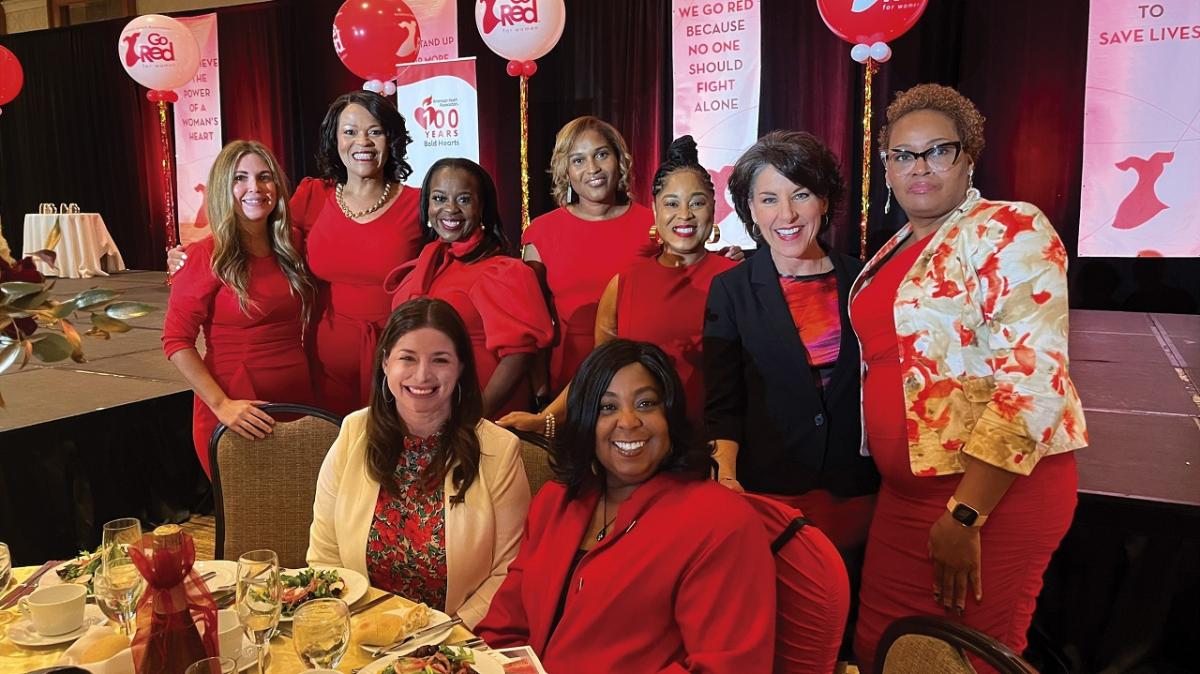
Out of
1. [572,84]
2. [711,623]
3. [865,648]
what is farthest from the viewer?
[572,84]

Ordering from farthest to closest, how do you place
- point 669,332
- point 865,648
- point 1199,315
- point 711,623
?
point 1199,315 < point 669,332 < point 865,648 < point 711,623

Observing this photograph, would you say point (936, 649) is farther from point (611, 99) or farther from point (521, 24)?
point (611, 99)

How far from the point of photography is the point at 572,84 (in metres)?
8.18

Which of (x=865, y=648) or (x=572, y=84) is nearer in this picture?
(x=865, y=648)

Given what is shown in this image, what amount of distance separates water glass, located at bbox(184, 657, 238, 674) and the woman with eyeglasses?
50.6 inches

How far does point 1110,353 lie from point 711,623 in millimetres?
3932

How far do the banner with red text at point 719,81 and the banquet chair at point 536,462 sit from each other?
5.21 metres

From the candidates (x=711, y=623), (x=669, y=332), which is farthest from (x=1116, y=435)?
(x=711, y=623)

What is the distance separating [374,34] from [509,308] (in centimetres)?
356

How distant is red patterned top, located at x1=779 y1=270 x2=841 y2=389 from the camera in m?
1.96

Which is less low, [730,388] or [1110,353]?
[730,388]

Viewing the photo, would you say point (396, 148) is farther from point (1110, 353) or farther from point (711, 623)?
point (1110, 353)

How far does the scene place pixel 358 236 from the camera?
2883 millimetres

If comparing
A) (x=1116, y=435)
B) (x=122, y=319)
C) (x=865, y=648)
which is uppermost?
(x=122, y=319)
